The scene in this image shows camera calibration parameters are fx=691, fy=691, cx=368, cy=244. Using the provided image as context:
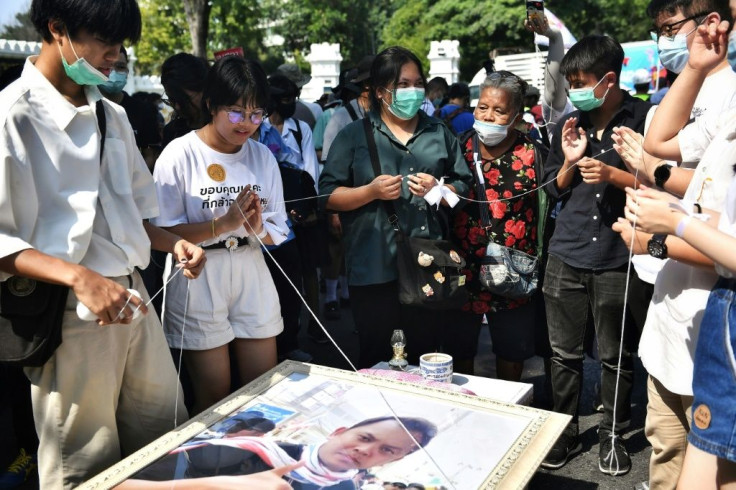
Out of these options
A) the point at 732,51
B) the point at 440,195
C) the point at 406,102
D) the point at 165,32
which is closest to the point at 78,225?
the point at 440,195

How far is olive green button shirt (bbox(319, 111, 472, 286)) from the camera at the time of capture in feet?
11.3

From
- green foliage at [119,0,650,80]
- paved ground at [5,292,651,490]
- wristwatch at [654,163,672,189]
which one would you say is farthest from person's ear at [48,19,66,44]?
green foliage at [119,0,650,80]

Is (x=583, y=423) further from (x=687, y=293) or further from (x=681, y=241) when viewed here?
(x=681, y=241)

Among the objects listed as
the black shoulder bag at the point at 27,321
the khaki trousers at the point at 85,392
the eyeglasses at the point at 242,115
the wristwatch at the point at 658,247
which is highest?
the eyeglasses at the point at 242,115

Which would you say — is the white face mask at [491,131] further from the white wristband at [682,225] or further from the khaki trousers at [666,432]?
the white wristband at [682,225]

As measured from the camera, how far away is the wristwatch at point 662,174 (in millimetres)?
2549

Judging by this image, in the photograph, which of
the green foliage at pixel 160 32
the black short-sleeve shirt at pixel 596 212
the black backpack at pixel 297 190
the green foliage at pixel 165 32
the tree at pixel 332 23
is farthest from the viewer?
the tree at pixel 332 23

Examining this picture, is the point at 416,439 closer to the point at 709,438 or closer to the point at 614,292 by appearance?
the point at 709,438

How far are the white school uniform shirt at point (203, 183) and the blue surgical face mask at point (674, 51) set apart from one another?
5.92 ft

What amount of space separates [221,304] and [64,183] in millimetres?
968

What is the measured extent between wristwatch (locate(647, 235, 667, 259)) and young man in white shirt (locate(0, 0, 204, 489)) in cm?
158

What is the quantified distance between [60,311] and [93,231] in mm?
266

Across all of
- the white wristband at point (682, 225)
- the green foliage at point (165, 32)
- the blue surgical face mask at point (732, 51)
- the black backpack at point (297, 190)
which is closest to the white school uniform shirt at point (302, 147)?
the black backpack at point (297, 190)

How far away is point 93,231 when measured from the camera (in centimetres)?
213
